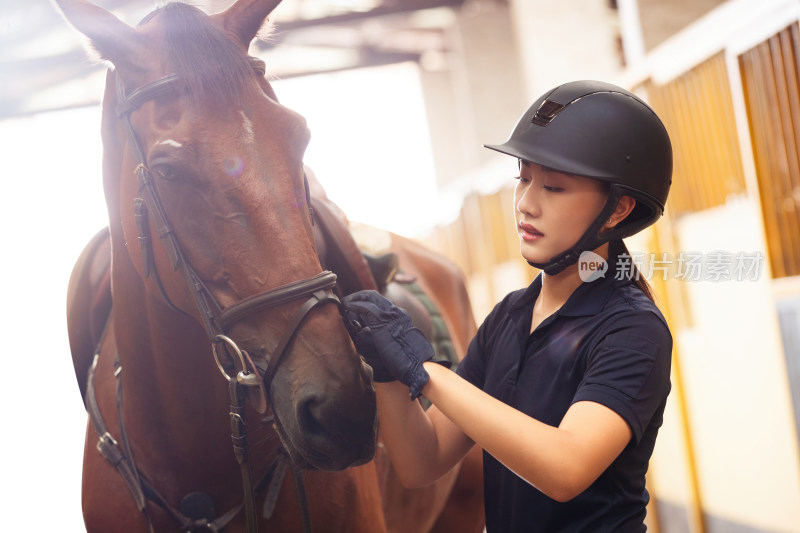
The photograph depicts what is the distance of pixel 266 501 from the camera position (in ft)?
5.09

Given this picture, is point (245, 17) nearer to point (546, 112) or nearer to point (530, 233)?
point (546, 112)

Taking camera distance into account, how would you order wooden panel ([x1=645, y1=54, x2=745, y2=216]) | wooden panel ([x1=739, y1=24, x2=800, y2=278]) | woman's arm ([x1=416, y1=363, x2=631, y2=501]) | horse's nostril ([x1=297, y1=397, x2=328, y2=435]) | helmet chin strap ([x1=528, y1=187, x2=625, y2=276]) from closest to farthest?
woman's arm ([x1=416, y1=363, x2=631, y2=501]) → horse's nostril ([x1=297, y1=397, x2=328, y2=435]) → helmet chin strap ([x1=528, y1=187, x2=625, y2=276]) → wooden panel ([x1=739, y1=24, x2=800, y2=278]) → wooden panel ([x1=645, y1=54, x2=745, y2=216])

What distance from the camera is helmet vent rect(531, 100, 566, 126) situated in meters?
1.39

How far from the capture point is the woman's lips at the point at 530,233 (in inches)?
50.7

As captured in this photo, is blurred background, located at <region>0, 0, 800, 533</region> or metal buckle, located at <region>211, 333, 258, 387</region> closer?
metal buckle, located at <region>211, 333, 258, 387</region>

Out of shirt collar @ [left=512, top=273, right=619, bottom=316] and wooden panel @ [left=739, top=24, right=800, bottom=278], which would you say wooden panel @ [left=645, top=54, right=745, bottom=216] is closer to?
wooden panel @ [left=739, top=24, right=800, bottom=278]

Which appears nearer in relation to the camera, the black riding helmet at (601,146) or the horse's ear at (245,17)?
the black riding helmet at (601,146)

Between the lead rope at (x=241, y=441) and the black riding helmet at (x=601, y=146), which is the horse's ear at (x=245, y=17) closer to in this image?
the black riding helmet at (x=601, y=146)

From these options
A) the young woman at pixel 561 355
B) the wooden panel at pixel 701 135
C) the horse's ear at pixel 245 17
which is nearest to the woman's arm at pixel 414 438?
the young woman at pixel 561 355

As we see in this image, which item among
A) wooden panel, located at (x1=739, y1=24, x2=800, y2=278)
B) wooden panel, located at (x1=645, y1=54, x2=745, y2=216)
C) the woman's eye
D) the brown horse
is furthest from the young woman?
wooden panel, located at (x1=645, y1=54, x2=745, y2=216)

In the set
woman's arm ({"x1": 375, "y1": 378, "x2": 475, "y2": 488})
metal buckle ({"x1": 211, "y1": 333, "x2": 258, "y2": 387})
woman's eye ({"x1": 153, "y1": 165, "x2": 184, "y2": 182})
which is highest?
woman's eye ({"x1": 153, "y1": 165, "x2": 184, "y2": 182})

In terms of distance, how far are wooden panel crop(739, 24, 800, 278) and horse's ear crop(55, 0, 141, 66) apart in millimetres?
2795

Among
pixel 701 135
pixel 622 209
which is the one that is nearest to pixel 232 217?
pixel 622 209

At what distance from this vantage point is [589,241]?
4.25ft
